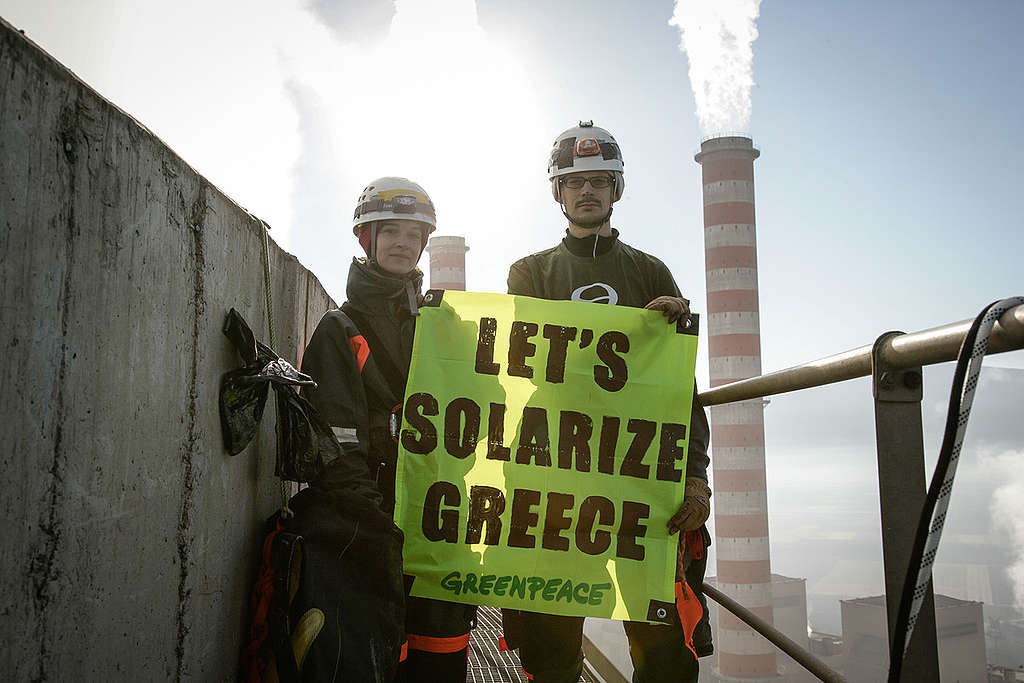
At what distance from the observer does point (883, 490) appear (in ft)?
3.95

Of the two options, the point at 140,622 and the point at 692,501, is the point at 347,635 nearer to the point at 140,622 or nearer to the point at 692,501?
the point at 140,622

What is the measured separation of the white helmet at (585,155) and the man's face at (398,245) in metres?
0.59

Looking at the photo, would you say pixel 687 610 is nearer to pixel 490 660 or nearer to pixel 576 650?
pixel 576 650

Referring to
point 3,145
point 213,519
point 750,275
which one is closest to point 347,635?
point 213,519

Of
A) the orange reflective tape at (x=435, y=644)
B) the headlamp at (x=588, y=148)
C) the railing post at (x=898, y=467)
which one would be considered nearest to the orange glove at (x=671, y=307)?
the headlamp at (x=588, y=148)

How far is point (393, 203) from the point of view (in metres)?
2.64

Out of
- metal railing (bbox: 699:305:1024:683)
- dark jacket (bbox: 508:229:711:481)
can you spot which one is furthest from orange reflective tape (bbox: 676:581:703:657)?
metal railing (bbox: 699:305:1024:683)

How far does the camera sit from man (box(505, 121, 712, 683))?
227 centimetres

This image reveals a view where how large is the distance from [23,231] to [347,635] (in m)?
1.29

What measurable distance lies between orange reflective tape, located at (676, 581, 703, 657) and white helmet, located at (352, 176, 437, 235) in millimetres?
1598

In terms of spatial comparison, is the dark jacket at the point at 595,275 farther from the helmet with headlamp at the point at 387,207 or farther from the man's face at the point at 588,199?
the helmet with headlamp at the point at 387,207

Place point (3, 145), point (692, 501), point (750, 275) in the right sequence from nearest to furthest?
point (3, 145)
point (692, 501)
point (750, 275)

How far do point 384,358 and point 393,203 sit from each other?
0.62 m

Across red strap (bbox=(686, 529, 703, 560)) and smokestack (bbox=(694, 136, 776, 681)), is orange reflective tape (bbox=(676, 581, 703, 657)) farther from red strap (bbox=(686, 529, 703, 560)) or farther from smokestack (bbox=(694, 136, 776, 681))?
smokestack (bbox=(694, 136, 776, 681))
